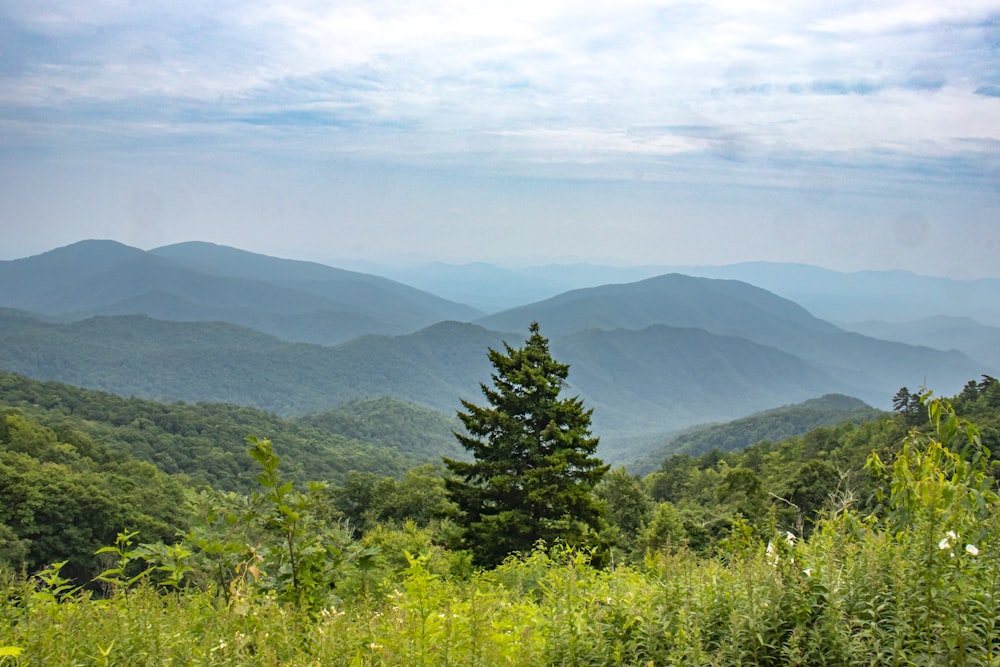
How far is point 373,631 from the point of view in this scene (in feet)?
11.7

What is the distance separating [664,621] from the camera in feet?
11.1

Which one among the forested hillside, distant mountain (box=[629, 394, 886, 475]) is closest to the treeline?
the forested hillside

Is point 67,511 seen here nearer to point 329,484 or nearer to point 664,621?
point 329,484

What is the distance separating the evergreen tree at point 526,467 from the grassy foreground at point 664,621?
13.6 meters

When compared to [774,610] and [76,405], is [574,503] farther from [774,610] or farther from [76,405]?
[76,405]

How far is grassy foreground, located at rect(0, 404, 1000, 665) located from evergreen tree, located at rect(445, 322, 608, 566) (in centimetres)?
1357

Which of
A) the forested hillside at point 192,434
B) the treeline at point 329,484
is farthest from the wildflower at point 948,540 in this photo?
the forested hillside at point 192,434

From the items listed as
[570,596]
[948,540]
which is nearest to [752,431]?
[948,540]

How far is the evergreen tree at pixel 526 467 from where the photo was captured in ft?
57.8

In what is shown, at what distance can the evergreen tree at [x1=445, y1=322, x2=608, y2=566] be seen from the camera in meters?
17.6

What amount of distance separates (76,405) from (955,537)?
414ft

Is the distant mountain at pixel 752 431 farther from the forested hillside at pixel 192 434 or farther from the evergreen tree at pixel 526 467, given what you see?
the evergreen tree at pixel 526 467

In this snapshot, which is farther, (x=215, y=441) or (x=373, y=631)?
(x=215, y=441)

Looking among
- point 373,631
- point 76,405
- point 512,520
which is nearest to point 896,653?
point 373,631
